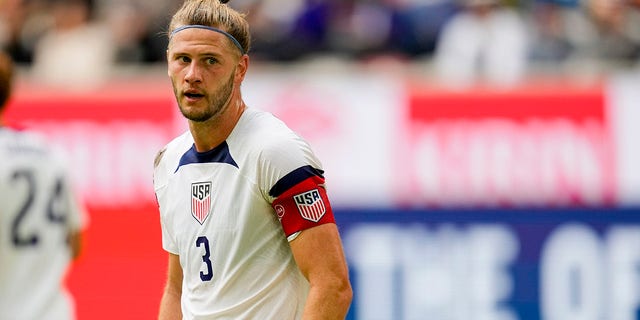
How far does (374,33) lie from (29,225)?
227 inches

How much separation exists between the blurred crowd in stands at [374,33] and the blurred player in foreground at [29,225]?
4.69 metres

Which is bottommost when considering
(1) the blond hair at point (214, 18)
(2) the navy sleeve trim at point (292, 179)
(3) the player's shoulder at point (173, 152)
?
(2) the navy sleeve trim at point (292, 179)

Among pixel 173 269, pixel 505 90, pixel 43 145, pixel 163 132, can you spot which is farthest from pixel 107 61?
pixel 173 269

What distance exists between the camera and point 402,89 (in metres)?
9.65

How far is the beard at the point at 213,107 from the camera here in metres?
4.38

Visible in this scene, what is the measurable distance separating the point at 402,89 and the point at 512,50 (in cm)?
122

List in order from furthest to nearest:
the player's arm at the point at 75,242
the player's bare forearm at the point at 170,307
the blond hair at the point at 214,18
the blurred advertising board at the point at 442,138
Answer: the blurred advertising board at the point at 442,138, the player's arm at the point at 75,242, the player's bare forearm at the point at 170,307, the blond hair at the point at 214,18

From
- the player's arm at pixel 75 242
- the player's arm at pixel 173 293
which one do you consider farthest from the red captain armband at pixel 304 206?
the player's arm at pixel 75 242

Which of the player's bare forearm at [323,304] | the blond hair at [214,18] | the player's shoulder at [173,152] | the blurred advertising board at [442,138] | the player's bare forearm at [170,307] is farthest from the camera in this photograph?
the blurred advertising board at [442,138]

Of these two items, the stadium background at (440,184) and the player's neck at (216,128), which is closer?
the player's neck at (216,128)

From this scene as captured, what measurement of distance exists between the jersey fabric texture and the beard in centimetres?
12

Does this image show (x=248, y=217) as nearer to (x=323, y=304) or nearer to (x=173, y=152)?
(x=323, y=304)

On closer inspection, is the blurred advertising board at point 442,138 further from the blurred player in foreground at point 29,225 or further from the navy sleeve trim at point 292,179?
the navy sleeve trim at point 292,179

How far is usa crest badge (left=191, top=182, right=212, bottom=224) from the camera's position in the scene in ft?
14.7
